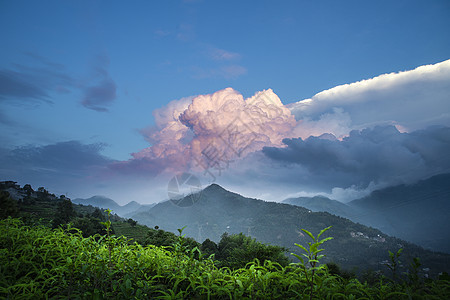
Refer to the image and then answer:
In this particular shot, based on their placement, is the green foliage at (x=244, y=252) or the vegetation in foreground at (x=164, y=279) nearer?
the vegetation in foreground at (x=164, y=279)

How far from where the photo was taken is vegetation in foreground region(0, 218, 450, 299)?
2779 millimetres

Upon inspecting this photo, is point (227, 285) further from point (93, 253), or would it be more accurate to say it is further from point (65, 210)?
point (65, 210)

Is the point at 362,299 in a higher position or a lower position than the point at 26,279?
higher

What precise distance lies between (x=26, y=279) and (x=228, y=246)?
43594 millimetres

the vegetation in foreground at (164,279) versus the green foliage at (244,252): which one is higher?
the vegetation in foreground at (164,279)

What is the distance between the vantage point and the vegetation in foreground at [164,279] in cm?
278

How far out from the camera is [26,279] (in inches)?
127

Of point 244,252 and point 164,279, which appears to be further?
point 244,252

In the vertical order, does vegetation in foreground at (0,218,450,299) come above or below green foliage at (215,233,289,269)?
above

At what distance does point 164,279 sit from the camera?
11.9 feet

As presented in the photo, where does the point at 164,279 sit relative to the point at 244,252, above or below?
above

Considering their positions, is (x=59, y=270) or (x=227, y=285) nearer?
(x=227, y=285)

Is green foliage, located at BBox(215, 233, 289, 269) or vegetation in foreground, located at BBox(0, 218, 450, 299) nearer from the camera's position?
vegetation in foreground, located at BBox(0, 218, 450, 299)

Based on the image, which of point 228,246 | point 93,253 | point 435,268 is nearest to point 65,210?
point 228,246
